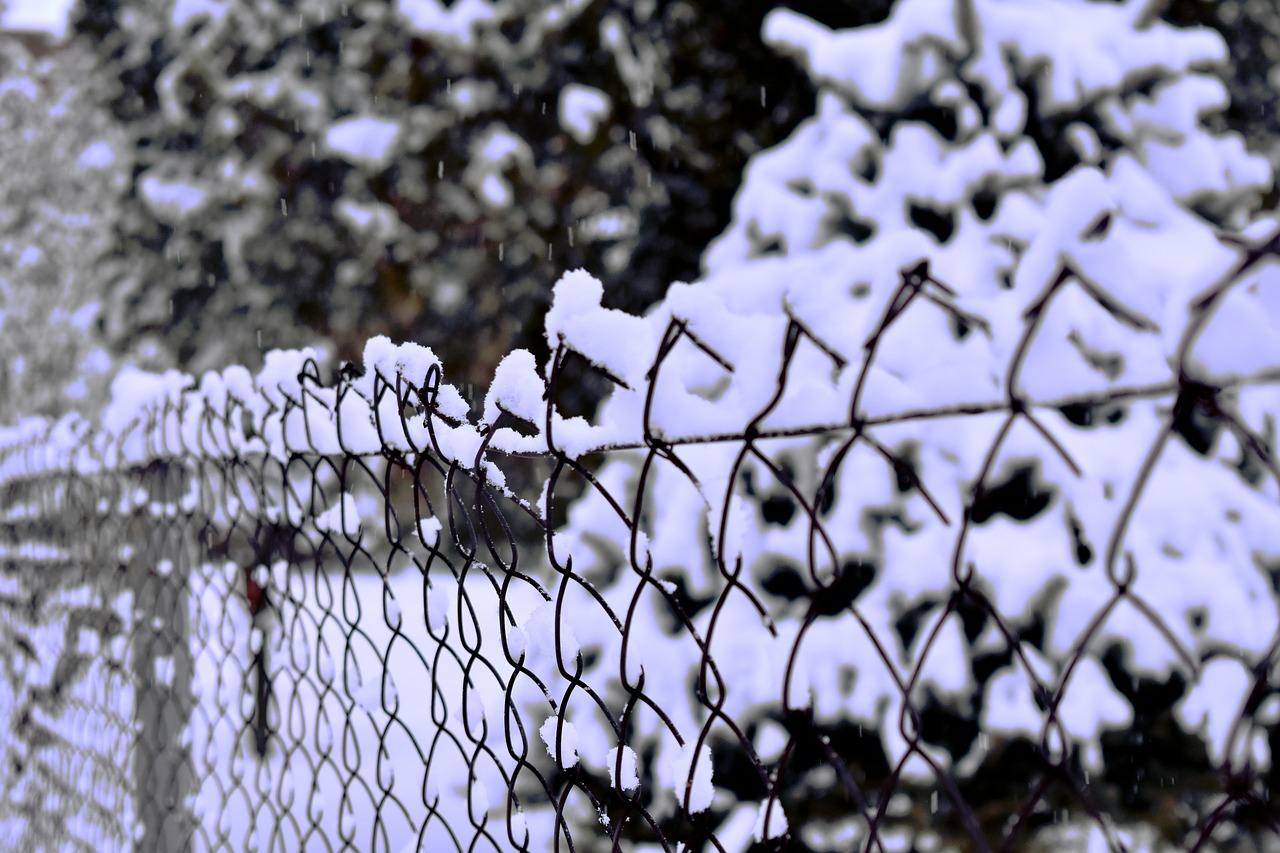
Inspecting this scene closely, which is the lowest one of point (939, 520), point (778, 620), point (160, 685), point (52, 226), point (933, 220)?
Result: point (160, 685)

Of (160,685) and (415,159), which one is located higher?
(415,159)

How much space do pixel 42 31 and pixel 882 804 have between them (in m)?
6.47

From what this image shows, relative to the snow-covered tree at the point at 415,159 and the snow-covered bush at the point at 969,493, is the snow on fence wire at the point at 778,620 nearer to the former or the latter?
the snow-covered bush at the point at 969,493

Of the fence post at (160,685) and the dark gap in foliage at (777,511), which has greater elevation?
the dark gap in foliage at (777,511)

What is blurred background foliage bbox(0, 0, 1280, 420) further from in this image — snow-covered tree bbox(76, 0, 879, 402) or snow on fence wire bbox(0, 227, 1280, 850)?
snow on fence wire bbox(0, 227, 1280, 850)

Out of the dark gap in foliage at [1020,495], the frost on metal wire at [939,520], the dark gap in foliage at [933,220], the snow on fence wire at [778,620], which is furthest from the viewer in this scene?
the dark gap in foliage at [933,220]

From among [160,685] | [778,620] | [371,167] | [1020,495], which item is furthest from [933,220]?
[371,167]

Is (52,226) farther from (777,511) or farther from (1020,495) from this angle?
(1020,495)

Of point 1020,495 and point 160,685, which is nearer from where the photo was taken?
point 160,685

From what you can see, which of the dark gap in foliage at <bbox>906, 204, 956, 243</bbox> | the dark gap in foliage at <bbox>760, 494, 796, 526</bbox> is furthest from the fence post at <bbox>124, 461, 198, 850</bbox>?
the dark gap in foliage at <bbox>906, 204, 956, 243</bbox>

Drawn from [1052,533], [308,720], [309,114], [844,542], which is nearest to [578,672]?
[844,542]

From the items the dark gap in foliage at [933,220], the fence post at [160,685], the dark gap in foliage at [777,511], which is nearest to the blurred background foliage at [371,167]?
the dark gap in foliage at [933,220]

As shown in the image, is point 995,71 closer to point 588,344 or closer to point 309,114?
point 588,344

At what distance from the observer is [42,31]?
217 inches
